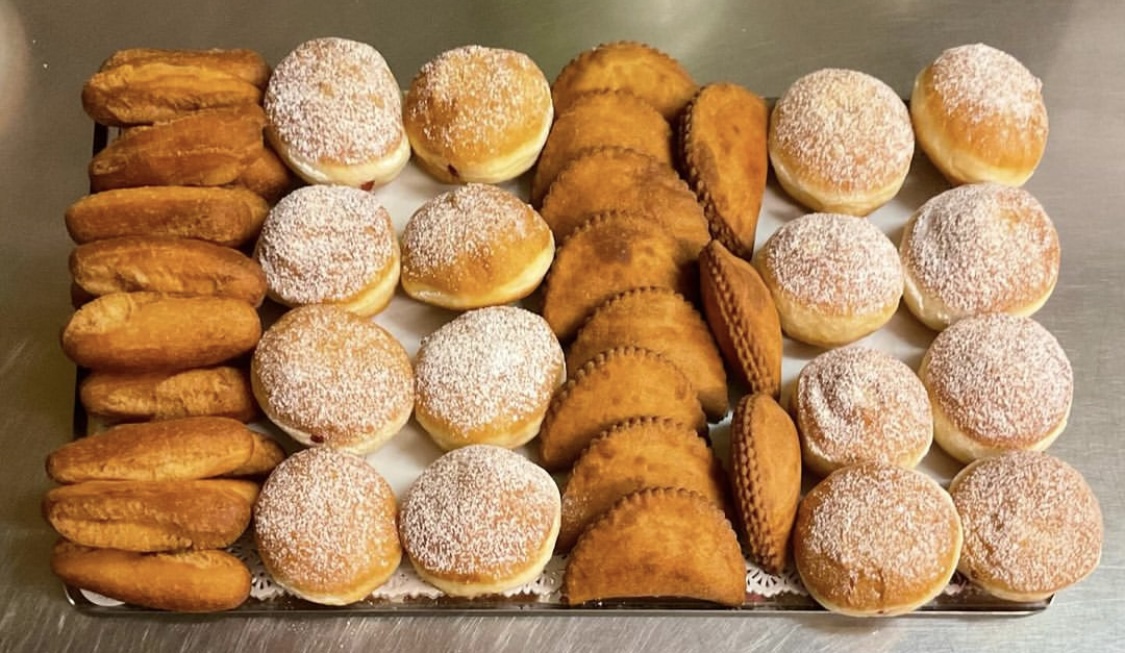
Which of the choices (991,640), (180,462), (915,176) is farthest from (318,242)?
(991,640)

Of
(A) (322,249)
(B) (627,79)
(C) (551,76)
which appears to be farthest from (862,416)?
(C) (551,76)

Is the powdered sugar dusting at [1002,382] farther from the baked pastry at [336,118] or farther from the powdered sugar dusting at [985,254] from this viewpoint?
the baked pastry at [336,118]

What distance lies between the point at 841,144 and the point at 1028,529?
637 millimetres

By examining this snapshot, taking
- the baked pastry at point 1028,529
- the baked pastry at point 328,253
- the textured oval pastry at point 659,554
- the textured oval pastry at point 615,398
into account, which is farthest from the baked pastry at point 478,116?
the baked pastry at point 1028,529

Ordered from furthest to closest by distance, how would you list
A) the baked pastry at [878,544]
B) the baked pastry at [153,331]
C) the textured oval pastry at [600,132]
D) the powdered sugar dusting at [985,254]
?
the textured oval pastry at [600,132] < the powdered sugar dusting at [985,254] < the baked pastry at [153,331] < the baked pastry at [878,544]

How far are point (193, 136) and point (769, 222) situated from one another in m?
0.92

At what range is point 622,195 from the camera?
5.33 ft

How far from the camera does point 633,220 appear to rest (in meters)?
1.59

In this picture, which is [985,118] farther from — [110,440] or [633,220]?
[110,440]

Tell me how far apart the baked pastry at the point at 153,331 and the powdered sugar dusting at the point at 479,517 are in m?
0.36

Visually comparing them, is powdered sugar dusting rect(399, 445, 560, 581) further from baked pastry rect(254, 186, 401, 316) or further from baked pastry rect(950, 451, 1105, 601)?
A: baked pastry rect(950, 451, 1105, 601)

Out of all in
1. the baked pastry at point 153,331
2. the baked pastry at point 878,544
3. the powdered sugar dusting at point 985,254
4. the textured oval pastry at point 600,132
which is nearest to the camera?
the baked pastry at point 878,544

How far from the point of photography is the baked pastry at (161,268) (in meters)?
1.50

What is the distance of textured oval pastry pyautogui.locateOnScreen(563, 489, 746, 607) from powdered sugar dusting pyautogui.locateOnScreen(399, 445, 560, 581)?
0.24 feet
